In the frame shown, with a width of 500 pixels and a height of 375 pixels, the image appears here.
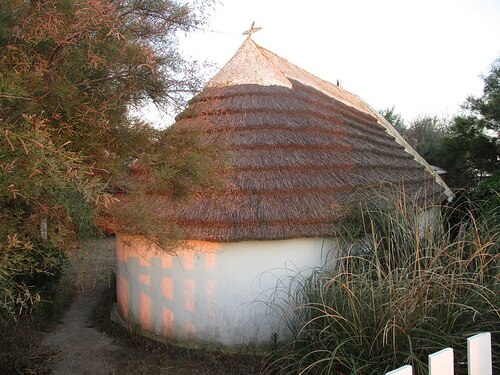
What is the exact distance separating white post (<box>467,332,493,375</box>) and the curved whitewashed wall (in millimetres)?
3590

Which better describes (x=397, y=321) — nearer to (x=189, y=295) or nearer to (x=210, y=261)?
(x=210, y=261)

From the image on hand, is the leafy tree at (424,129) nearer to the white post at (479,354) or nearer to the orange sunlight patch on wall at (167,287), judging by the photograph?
the orange sunlight patch on wall at (167,287)

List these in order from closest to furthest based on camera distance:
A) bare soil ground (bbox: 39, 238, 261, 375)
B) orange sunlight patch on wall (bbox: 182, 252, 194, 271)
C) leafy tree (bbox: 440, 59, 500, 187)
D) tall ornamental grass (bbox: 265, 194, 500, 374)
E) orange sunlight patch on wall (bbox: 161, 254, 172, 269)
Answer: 1. tall ornamental grass (bbox: 265, 194, 500, 374)
2. bare soil ground (bbox: 39, 238, 261, 375)
3. orange sunlight patch on wall (bbox: 182, 252, 194, 271)
4. orange sunlight patch on wall (bbox: 161, 254, 172, 269)
5. leafy tree (bbox: 440, 59, 500, 187)

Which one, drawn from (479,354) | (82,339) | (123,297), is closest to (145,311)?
(123,297)

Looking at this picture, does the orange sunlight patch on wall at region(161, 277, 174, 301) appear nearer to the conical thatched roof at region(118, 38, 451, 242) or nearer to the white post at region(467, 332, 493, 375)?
the conical thatched roof at region(118, 38, 451, 242)

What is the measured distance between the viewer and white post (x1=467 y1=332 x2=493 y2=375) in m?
2.61

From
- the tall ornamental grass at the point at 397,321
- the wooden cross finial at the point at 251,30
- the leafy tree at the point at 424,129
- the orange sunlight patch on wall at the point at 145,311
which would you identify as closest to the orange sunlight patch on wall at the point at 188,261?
the orange sunlight patch on wall at the point at 145,311

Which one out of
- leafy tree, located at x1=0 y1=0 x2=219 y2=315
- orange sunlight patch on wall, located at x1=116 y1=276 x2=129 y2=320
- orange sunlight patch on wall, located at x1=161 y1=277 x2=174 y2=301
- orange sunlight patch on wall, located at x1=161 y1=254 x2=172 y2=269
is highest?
leafy tree, located at x1=0 y1=0 x2=219 y2=315

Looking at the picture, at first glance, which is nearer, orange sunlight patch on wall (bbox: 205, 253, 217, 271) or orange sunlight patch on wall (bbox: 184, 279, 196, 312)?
orange sunlight patch on wall (bbox: 205, 253, 217, 271)

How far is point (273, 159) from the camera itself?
6.97m

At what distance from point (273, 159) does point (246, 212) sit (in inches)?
44.7

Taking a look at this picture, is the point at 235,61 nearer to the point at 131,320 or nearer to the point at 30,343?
the point at 131,320

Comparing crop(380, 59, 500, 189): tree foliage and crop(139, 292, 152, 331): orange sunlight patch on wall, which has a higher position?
crop(380, 59, 500, 189): tree foliage

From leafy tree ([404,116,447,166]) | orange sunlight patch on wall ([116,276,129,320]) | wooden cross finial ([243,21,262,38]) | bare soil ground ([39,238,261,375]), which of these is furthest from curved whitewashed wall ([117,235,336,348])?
leafy tree ([404,116,447,166])
